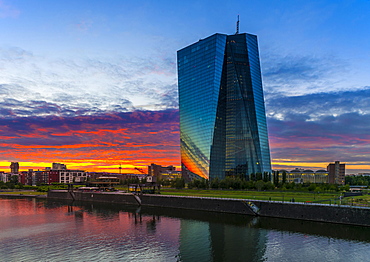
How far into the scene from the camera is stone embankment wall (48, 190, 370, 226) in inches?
3059

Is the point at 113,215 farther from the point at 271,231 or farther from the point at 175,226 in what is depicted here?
the point at 271,231

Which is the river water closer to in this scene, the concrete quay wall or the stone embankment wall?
the concrete quay wall

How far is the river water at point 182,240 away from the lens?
5391 centimetres

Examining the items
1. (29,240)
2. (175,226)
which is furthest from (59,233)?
(175,226)

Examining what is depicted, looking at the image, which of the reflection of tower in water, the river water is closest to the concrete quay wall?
the river water

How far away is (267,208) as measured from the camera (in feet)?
303

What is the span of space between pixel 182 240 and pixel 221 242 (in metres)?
8.25

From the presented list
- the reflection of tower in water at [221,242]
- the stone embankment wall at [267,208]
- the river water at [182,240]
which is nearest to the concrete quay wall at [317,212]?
the stone embankment wall at [267,208]

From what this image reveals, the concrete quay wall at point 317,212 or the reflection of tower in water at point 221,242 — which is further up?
the concrete quay wall at point 317,212

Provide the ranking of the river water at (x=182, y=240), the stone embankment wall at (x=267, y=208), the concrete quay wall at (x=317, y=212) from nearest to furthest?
1. the river water at (x=182, y=240)
2. the concrete quay wall at (x=317, y=212)
3. the stone embankment wall at (x=267, y=208)

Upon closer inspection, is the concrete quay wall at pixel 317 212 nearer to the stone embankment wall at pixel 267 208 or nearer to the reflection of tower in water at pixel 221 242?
the stone embankment wall at pixel 267 208

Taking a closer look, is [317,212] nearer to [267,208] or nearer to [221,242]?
[267,208]

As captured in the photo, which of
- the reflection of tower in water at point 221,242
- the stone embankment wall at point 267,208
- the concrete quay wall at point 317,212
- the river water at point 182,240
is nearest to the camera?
the river water at point 182,240

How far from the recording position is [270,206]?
92.1 m
